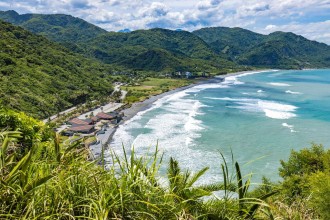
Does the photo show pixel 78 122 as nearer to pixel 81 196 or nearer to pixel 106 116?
pixel 106 116

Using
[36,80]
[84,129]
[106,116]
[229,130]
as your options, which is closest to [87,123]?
[84,129]

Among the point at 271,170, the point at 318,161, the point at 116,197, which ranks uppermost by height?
the point at 116,197

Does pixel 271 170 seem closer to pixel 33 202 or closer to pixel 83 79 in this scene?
pixel 33 202

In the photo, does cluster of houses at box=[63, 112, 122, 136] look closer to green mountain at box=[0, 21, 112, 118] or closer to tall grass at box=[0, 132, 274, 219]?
green mountain at box=[0, 21, 112, 118]

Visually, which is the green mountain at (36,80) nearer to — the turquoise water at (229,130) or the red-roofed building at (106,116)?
the red-roofed building at (106,116)

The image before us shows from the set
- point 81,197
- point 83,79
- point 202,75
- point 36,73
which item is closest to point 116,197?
point 81,197

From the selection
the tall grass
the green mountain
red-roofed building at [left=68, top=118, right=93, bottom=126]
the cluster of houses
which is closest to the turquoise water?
the cluster of houses

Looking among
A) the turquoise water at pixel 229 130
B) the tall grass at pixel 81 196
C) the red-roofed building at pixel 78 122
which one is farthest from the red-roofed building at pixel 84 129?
the tall grass at pixel 81 196
